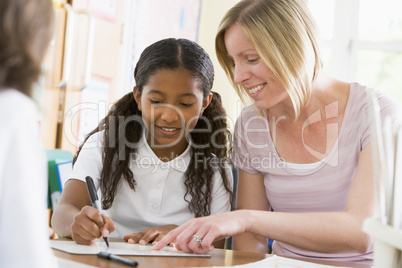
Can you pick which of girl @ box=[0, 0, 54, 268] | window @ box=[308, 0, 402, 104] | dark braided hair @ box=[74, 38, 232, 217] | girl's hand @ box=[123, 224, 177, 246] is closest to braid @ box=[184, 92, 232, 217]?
dark braided hair @ box=[74, 38, 232, 217]

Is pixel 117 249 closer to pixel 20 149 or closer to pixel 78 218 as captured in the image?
pixel 78 218

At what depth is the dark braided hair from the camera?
4.35 feet

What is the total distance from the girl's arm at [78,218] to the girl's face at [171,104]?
10.1 inches

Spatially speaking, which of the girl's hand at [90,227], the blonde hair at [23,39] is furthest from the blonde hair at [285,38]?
A: the blonde hair at [23,39]

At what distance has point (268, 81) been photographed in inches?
50.0

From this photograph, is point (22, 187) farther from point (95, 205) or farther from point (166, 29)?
point (166, 29)

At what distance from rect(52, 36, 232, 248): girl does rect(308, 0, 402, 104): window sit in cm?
255

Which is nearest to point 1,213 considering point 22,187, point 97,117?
point 22,187

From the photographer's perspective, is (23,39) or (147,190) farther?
(147,190)

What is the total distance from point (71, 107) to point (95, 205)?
1558 millimetres

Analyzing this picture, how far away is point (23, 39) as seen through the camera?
1.39 ft

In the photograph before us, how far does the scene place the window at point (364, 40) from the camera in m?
3.65

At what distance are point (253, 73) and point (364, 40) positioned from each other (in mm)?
2751

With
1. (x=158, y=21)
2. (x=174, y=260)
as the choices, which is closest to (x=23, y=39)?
(x=174, y=260)
